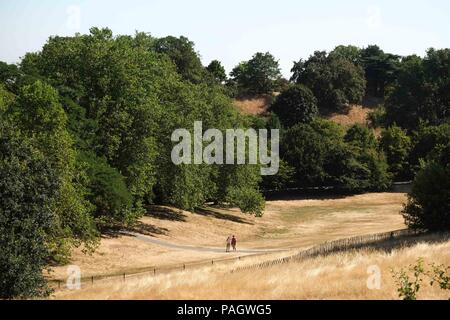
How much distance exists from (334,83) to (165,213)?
85486 mm

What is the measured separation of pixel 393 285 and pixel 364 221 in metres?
56.6

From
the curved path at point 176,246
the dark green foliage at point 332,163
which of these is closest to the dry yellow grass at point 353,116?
the dark green foliage at point 332,163

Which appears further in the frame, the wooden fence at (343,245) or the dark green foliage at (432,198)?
the dark green foliage at (432,198)

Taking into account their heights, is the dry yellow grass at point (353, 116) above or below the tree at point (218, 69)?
below

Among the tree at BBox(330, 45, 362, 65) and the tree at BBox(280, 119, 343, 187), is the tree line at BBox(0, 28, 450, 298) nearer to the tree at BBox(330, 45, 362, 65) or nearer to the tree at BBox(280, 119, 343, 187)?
the tree at BBox(280, 119, 343, 187)

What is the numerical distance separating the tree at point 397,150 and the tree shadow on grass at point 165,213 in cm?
4896

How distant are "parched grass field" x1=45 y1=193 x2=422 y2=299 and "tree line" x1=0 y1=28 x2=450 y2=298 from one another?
243 cm

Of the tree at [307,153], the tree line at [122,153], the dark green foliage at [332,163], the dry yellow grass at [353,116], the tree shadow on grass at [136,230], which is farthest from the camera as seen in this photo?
the dry yellow grass at [353,116]

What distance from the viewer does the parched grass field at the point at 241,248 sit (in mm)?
24781

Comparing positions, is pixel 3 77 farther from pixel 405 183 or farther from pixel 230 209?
pixel 405 183

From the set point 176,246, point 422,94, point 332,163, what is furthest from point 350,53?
point 176,246

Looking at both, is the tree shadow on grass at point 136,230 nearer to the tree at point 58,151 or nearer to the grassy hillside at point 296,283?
the tree at point 58,151

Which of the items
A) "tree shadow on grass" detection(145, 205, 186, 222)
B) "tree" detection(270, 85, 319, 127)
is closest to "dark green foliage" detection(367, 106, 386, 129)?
"tree" detection(270, 85, 319, 127)
